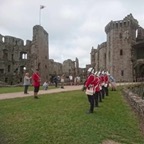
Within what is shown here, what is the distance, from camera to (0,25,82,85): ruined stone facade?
176 feet

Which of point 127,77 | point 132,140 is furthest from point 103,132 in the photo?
point 127,77

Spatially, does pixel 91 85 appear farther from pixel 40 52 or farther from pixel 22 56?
pixel 22 56

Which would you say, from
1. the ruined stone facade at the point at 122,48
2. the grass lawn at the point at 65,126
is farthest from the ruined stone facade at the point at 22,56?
the grass lawn at the point at 65,126

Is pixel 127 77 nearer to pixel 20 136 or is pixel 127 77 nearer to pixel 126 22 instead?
pixel 126 22

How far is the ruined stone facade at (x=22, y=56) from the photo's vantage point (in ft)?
176

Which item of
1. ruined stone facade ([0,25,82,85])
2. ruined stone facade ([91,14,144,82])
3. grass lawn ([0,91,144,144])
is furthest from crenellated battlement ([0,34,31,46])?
grass lawn ([0,91,144,144])

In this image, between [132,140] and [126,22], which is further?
[126,22]

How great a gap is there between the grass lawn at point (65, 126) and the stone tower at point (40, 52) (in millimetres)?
40561

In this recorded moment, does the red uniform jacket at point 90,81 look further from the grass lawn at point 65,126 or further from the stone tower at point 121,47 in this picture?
the stone tower at point 121,47

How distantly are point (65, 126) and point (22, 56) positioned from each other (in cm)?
4980

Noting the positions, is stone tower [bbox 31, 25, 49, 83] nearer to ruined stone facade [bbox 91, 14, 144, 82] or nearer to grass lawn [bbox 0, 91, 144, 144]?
ruined stone facade [bbox 91, 14, 144, 82]

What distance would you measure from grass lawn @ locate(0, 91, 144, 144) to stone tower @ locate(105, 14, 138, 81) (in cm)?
3826

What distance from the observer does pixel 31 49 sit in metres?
54.8

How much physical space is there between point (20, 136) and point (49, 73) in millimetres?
51714
